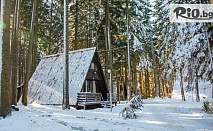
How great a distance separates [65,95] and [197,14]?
9.79 meters

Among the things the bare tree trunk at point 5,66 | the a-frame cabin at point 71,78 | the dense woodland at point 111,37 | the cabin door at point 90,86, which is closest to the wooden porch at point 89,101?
the a-frame cabin at point 71,78

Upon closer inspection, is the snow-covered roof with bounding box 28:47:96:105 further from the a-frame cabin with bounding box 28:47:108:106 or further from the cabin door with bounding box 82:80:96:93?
the cabin door with bounding box 82:80:96:93

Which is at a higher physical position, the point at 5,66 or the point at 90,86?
the point at 5,66

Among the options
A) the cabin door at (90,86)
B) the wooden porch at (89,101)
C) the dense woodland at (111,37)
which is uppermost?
the dense woodland at (111,37)

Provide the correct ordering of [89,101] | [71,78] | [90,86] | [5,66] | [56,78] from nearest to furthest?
[5,66] → [89,101] → [71,78] → [56,78] → [90,86]

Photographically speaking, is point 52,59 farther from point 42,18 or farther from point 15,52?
point 15,52

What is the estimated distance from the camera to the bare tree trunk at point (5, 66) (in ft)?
29.8

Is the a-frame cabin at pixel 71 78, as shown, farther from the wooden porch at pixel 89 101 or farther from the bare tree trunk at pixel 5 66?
the bare tree trunk at pixel 5 66

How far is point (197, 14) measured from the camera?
1174 centimetres

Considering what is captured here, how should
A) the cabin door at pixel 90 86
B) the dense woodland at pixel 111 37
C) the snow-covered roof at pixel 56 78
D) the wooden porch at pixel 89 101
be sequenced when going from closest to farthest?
the dense woodland at pixel 111 37, the wooden porch at pixel 89 101, the snow-covered roof at pixel 56 78, the cabin door at pixel 90 86

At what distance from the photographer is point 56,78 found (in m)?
19.4

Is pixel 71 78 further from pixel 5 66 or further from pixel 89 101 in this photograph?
pixel 5 66

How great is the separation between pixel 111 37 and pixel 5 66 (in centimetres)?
1610

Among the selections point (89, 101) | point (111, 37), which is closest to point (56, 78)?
point (89, 101)
